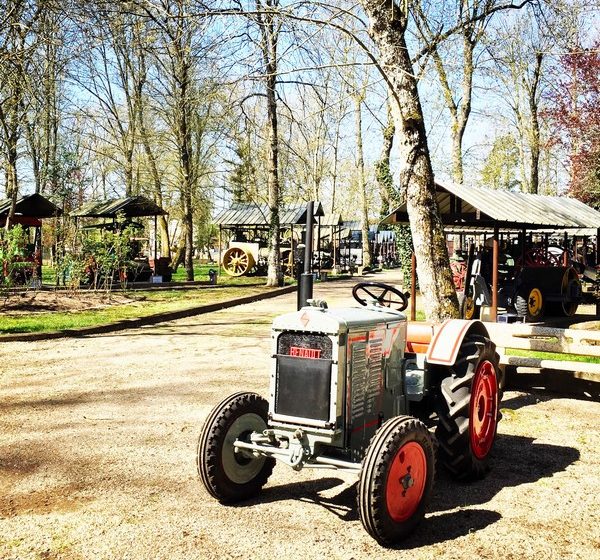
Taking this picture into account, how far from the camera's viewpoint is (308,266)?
4664 mm

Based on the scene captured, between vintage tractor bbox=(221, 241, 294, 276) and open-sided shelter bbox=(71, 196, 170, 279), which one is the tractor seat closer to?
open-sided shelter bbox=(71, 196, 170, 279)

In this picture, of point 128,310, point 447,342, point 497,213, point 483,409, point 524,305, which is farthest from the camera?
point 128,310

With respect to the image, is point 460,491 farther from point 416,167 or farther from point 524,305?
Answer: point 524,305

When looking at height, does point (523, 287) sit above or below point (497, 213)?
below

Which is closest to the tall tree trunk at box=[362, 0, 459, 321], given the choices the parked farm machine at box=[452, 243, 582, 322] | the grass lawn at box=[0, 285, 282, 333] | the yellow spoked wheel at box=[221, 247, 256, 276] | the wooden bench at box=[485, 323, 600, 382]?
the wooden bench at box=[485, 323, 600, 382]

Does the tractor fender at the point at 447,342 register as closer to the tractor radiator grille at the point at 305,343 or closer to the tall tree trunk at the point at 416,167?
the tractor radiator grille at the point at 305,343

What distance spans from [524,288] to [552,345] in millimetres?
8242

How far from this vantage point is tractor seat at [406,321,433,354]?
5305 millimetres

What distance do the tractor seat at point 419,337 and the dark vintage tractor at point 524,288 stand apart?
371 inches

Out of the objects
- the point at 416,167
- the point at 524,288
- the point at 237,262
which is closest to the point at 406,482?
the point at 416,167

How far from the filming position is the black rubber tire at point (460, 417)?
470cm

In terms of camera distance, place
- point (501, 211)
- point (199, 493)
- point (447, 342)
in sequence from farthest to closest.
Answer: point (501, 211) → point (447, 342) → point (199, 493)

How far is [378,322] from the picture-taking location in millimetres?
4340

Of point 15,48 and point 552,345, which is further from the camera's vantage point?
point 15,48
